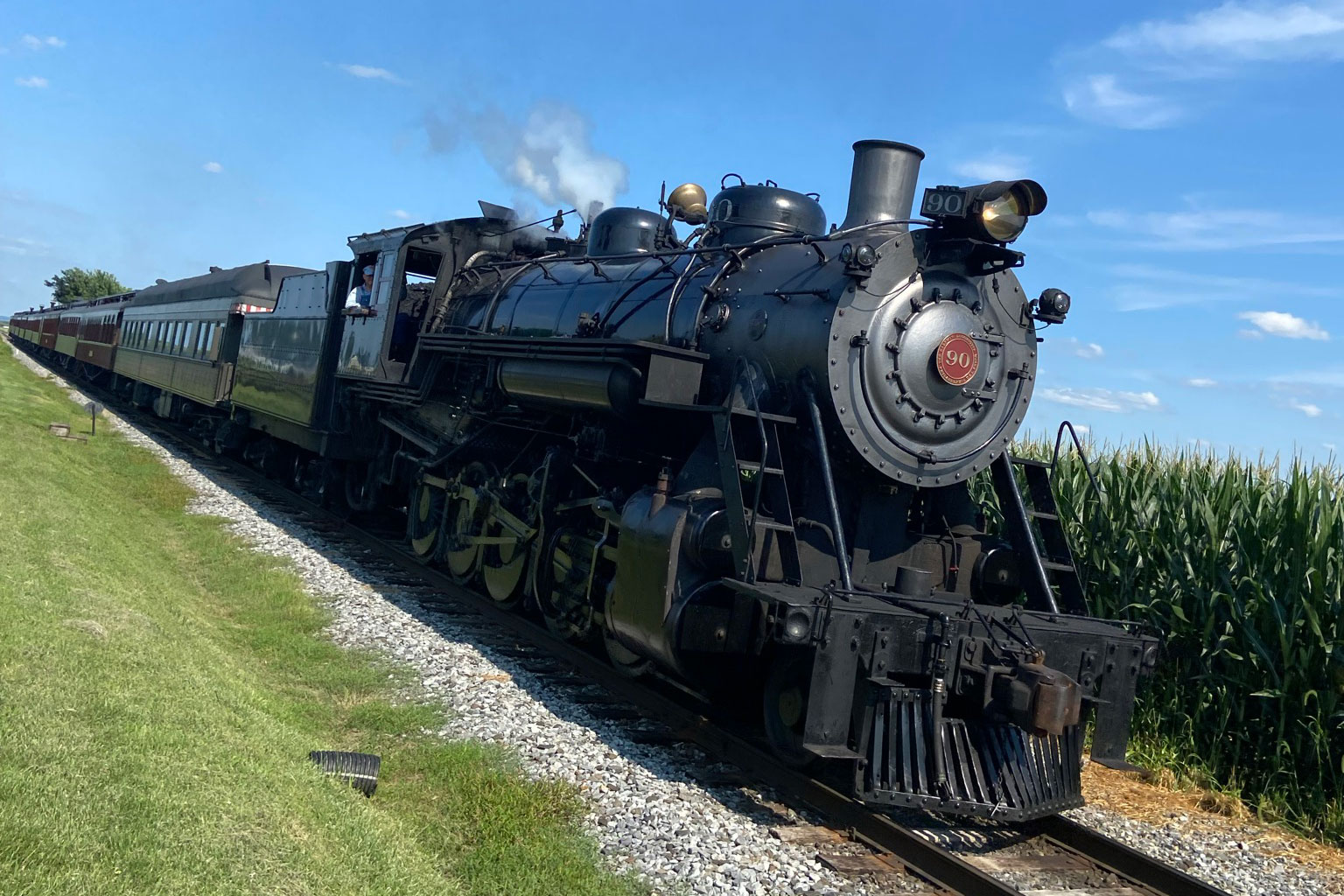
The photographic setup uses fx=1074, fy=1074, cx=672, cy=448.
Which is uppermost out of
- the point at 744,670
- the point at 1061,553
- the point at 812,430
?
the point at 812,430

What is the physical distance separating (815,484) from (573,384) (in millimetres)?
2062

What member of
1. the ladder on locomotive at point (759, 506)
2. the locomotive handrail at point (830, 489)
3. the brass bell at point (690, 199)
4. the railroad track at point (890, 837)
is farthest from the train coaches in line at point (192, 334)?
the locomotive handrail at point (830, 489)

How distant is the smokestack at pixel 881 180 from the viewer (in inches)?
303

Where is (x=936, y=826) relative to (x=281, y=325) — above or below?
below

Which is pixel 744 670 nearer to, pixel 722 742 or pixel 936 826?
pixel 722 742

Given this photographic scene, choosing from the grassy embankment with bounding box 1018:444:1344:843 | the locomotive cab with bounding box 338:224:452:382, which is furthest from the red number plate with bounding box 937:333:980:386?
the locomotive cab with bounding box 338:224:452:382

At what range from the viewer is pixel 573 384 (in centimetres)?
771

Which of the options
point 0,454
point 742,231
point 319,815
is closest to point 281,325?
point 0,454

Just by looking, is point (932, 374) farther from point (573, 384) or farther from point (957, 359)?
point (573, 384)

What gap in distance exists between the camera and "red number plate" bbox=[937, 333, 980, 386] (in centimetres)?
654

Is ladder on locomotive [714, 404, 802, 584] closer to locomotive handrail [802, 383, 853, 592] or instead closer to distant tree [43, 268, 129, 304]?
locomotive handrail [802, 383, 853, 592]

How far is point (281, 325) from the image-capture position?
595 inches

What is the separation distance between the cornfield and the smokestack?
3069mm

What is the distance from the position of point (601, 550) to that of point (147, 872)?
14.8ft
